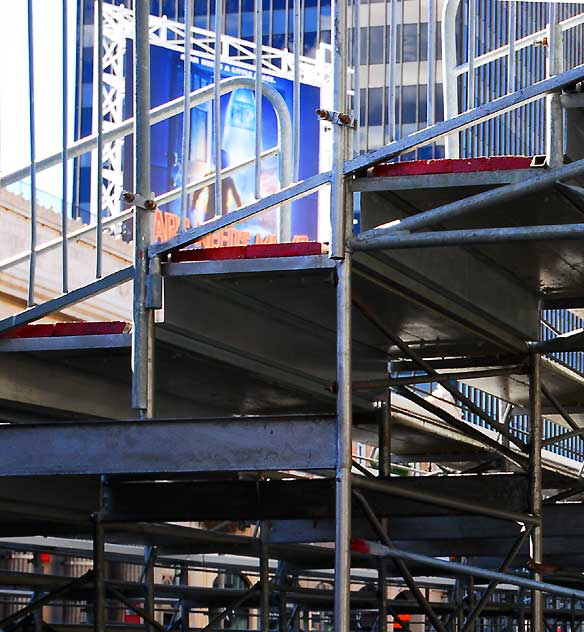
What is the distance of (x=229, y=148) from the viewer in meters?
54.1

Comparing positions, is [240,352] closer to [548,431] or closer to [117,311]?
[117,311]

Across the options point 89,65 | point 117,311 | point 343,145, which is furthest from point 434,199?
point 89,65

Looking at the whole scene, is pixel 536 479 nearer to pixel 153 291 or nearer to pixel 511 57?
pixel 511 57

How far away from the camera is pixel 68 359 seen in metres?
8.20

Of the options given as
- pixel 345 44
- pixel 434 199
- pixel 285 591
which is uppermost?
pixel 345 44

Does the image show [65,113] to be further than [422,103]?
No

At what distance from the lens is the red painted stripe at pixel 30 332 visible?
7684mm

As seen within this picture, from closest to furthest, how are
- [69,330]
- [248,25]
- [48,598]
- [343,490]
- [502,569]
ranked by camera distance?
[343,490] < [69,330] < [502,569] < [48,598] < [248,25]

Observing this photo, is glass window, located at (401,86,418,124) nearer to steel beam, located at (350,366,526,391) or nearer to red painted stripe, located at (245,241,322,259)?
steel beam, located at (350,366,526,391)

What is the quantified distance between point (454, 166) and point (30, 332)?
7.79ft

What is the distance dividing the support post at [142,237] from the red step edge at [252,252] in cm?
19

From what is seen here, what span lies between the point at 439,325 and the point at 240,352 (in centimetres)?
141

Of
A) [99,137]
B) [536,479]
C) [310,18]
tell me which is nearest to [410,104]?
[310,18]

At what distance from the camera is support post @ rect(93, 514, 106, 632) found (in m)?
9.51
